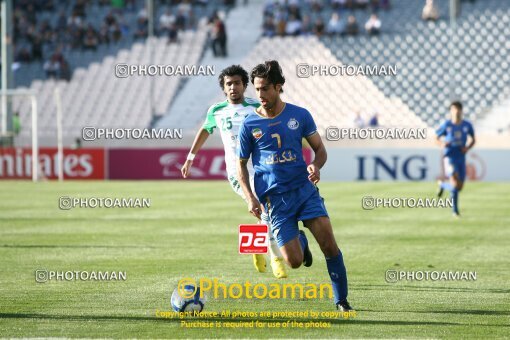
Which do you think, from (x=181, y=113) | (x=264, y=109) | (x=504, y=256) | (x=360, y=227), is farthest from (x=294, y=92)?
(x=264, y=109)

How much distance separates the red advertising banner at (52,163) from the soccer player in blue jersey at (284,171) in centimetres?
3007

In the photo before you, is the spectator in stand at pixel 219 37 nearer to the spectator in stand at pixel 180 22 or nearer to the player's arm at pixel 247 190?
the spectator in stand at pixel 180 22

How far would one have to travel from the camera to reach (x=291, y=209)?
9641 mm

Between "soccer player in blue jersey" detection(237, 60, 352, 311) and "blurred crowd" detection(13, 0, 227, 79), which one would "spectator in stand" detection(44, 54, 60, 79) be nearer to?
"blurred crowd" detection(13, 0, 227, 79)

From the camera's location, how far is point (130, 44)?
46.9 metres

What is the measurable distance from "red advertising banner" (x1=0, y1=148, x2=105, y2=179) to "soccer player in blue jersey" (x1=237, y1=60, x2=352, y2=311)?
98.7 ft

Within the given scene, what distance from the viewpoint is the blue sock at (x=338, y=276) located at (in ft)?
31.6

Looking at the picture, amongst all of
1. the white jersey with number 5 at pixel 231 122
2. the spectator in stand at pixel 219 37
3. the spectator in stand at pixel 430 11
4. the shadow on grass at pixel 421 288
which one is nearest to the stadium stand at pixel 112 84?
the spectator in stand at pixel 219 37

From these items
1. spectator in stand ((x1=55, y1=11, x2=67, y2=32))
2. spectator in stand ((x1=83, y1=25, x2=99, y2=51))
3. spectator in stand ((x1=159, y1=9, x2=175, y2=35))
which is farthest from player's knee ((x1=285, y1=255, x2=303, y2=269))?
spectator in stand ((x1=55, y1=11, x2=67, y2=32))

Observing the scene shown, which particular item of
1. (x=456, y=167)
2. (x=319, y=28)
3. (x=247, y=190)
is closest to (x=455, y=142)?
(x=456, y=167)

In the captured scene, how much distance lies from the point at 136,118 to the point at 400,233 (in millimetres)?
26997

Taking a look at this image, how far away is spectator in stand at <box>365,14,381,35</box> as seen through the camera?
43000mm

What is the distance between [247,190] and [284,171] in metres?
0.40

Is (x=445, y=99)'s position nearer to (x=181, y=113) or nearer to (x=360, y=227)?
(x=181, y=113)
